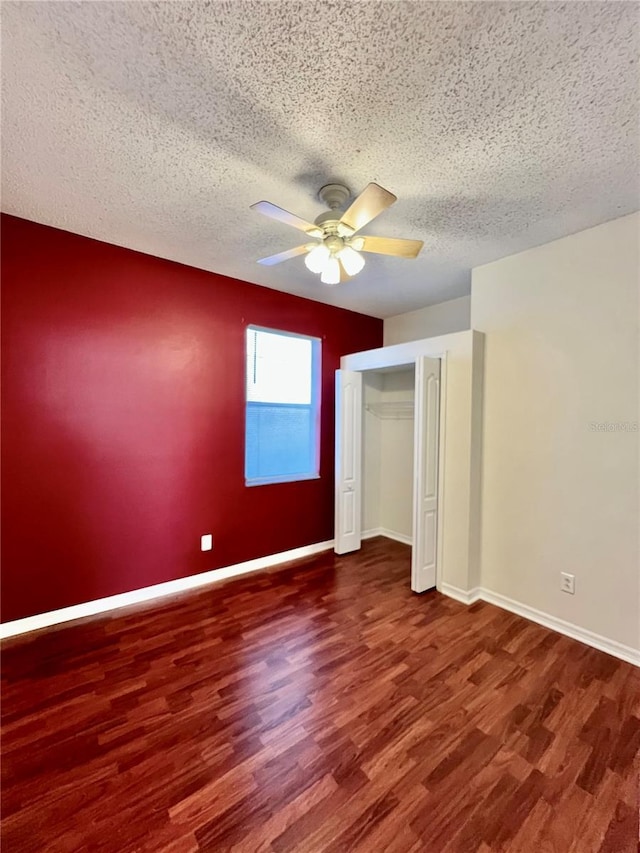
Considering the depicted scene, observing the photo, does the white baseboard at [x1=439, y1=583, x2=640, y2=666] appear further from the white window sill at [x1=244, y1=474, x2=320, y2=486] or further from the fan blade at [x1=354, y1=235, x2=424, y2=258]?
the fan blade at [x1=354, y1=235, x2=424, y2=258]

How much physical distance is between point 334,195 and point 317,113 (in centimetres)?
48

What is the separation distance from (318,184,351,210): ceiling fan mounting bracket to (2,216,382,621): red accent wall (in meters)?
1.49

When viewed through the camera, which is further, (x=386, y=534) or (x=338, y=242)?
(x=386, y=534)

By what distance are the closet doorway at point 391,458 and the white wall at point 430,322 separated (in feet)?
A: 1.64

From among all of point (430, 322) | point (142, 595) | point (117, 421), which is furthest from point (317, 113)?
point (142, 595)

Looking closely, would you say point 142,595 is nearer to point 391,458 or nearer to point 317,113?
point 391,458

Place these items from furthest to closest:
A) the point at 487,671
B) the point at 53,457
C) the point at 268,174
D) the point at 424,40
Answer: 1. the point at 53,457
2. the point at 487,671
3. the point at 268,174
4. the point at 424,40

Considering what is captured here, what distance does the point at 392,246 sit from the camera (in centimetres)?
188

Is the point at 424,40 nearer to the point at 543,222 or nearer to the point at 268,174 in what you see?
the point at 268,174

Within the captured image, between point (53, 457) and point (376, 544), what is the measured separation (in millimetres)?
3191

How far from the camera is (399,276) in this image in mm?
3137

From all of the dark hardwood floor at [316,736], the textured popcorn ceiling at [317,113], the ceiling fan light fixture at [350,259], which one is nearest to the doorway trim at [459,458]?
the dark hardwood floor at [316,736]

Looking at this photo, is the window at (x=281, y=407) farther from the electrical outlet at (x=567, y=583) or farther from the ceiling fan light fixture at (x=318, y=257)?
the electrical outlet at (x=567, y=583)

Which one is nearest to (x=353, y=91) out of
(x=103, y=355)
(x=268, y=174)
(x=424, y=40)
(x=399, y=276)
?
(x=424, y=40)
